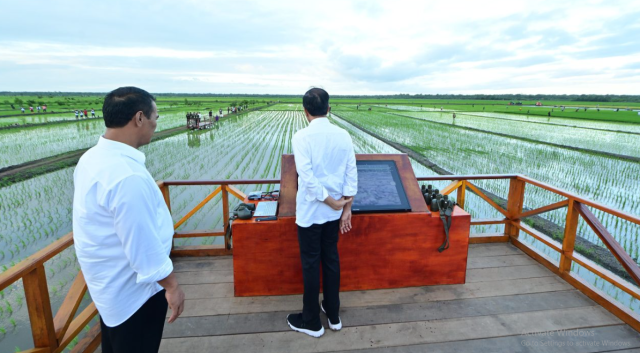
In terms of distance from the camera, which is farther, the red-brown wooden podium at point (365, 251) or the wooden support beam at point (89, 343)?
the red-brown wooden podium at point (365, 251)

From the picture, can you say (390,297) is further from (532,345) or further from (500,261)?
(500,261)

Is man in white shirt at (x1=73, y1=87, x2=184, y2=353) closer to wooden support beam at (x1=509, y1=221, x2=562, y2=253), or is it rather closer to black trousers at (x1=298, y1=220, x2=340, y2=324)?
black trousers at (x1=298, y1=220, x2=340, y2=324)

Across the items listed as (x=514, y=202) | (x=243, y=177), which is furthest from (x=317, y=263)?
(x=243, y=177)

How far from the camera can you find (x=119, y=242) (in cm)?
142

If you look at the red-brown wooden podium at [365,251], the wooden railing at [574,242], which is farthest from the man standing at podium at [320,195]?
the wooden railing at [574,242]

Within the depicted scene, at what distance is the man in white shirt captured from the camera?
1.32 meters

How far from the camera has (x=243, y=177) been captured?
9797mm

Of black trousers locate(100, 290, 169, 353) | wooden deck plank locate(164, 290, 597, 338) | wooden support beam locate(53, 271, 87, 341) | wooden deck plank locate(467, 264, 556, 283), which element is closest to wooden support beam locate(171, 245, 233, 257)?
wooden deck plank locate(164, 290, 597, 338)

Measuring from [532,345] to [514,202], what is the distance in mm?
2157

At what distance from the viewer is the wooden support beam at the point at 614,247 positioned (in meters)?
2.73

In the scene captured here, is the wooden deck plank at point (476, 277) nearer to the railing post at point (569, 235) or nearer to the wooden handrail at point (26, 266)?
the railing post at point (569, 235)

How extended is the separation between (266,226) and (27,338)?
251 centimetres

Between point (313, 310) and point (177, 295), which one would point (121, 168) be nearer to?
point (177, 295)

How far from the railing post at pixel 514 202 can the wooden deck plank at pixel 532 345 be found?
1.77 m
